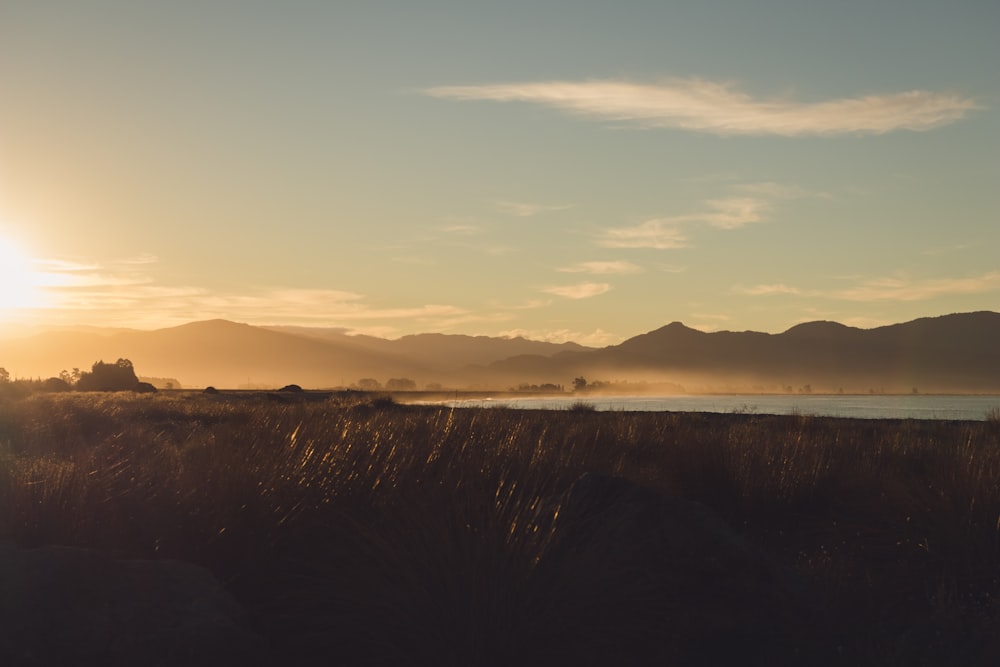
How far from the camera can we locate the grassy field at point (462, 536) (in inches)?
225

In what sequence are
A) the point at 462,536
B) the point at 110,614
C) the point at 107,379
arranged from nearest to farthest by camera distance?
the point at 110,614
the point at 462,536
the point at 107,379

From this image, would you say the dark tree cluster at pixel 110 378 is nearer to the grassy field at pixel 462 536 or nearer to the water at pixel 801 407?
the water at pixel 801 407

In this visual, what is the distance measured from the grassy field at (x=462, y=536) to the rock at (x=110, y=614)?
85 cm

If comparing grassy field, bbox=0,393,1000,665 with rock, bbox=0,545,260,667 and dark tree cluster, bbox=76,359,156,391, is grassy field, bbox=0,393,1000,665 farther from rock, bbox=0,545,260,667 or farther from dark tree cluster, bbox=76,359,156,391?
dark tree cluster, bbox=76,359,156,391

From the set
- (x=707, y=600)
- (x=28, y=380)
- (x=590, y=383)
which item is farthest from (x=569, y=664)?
(x=590, y=383)

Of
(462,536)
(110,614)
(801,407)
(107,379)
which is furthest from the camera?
(107,379)

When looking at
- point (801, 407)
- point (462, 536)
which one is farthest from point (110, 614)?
point (801, 407)

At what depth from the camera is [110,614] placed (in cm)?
499

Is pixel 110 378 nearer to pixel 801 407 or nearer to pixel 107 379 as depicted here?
pixel 107 379

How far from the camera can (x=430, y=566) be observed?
5.93 meters

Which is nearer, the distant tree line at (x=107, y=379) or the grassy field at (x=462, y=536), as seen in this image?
the grassy field at (x=462, y=536)

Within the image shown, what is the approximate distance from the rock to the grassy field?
33.3 inches

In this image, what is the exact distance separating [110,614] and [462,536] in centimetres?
212

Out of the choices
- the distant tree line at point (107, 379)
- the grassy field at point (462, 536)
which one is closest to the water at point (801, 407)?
the grassy field at point (462, 536)
